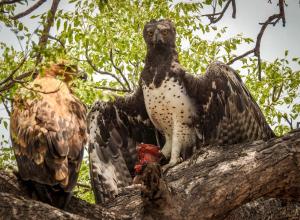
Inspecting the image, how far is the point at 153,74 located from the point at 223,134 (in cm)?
120

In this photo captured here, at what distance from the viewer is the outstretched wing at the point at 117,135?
804 centimetres

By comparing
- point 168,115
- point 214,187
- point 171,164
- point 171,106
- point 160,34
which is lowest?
point 171,164

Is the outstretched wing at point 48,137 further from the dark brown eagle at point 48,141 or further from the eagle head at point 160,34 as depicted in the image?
the eagle head at point 160,34

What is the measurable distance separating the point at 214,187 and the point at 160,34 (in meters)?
3.26

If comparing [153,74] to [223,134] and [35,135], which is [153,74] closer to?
[223,134]

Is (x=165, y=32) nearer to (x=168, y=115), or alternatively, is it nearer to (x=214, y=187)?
(x=168, y=115)

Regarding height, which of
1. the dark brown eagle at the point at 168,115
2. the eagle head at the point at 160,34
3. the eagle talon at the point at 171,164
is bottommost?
the eagle talon at the point at 171,164

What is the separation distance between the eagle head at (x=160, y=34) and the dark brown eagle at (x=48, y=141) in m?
2.31

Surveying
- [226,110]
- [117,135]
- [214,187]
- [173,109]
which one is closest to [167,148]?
[173,109]

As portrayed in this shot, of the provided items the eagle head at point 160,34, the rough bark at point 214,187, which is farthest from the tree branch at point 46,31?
the eagle head at point 160,34

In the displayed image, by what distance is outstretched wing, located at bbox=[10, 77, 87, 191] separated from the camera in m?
4.98

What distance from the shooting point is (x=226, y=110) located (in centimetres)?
749

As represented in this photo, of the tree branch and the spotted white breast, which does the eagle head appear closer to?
the spotted white breast

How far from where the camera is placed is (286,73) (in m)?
10.4
